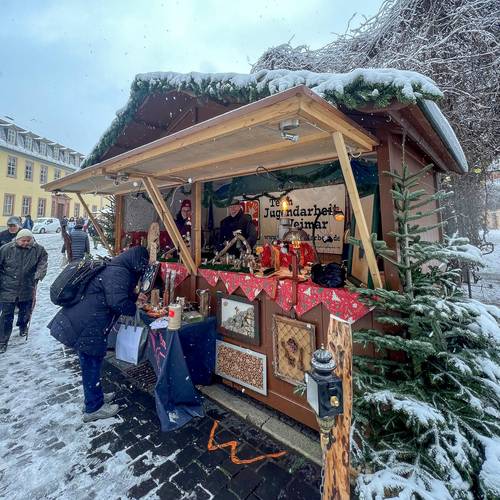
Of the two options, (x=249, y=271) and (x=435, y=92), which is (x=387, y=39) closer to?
(x=435, y=92)

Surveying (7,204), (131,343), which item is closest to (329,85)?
(131,343)

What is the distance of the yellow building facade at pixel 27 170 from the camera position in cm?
2700

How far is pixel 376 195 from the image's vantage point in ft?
10.1

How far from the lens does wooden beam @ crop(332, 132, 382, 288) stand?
88.9 inches

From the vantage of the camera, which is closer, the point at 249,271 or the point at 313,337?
the point at 313,337

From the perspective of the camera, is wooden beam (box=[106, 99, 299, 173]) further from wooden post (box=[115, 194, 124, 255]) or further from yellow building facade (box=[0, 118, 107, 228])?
yellow building facade (box=[0, 118, 107, 228])

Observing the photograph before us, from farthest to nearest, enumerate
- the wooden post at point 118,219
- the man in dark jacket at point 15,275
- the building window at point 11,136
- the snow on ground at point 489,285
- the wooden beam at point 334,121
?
the building window at point 11,136
the snow on ground at point 489,285
the wooden post at point 118,219
the man in dark jacket at point 15,275
the wooden beam at point 334,121

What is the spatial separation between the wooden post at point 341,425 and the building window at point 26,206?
123ft

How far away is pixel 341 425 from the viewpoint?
1.78 m

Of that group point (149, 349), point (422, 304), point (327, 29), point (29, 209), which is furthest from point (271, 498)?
point (29, 209)

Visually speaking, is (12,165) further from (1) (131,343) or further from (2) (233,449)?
(2) (233,449)

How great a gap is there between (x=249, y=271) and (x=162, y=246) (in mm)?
3296

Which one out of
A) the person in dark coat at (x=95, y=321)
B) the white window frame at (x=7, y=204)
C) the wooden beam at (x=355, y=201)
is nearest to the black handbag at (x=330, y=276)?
the wooden beam at (x=355, y=201)

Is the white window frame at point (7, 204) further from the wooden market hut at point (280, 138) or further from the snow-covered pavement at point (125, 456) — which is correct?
the snow-covered pavement at point (125, 456)
